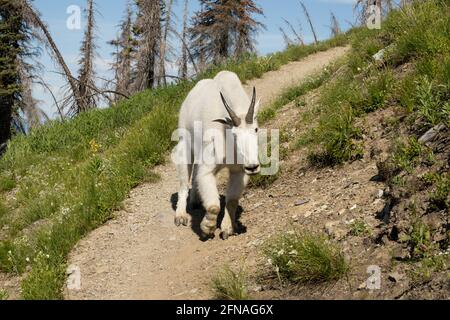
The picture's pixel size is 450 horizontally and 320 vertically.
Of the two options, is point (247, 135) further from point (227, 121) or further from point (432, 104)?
point (432, 104)

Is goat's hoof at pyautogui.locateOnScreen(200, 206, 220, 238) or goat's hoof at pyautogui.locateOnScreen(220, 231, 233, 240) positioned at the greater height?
goat's hoof at pyautogui.locateOnScreen(200, 206, 220, 238)

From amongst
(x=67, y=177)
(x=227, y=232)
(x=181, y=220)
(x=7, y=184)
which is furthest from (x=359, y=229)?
(x=7, y=184)

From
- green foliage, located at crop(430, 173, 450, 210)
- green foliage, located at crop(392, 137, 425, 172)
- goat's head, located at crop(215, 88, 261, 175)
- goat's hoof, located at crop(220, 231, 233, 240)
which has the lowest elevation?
goat's hoof, located at crop(220, 231, 233, 240)

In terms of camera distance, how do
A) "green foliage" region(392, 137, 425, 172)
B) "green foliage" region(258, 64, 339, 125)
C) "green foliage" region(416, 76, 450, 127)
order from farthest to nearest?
"green foliage" region(258, 64, 339, 125)
"green foliage" region(416, 76, 450, 127)
"green foliage" region(392, 137, 425, 172)

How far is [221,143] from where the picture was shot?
678 cm

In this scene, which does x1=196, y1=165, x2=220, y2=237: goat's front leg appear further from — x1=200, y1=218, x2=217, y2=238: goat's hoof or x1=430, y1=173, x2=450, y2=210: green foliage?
x1=430, y1=173, x2=450, y2=210: green foliage

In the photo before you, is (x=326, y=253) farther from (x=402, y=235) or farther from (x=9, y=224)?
(x=9, y=224)

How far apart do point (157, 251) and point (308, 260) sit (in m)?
2.80

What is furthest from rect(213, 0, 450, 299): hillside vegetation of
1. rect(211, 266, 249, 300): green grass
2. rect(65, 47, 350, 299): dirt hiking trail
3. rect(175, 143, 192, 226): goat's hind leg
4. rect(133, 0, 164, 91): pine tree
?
rect(133, 0, 164, 91): pine tree

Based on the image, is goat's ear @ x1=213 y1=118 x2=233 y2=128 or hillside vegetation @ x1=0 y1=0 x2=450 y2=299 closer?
hillside vegetation @ x1=0 y1=0 x2=450 y2=299

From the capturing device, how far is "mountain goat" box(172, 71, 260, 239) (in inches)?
242

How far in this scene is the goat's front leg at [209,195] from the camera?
666 centimetres
